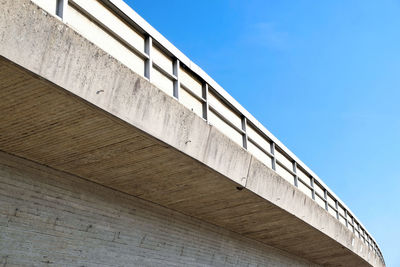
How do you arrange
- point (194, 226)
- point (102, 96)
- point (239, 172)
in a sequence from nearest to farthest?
point (102, 96) < point (239, 172) < point (194, 226)

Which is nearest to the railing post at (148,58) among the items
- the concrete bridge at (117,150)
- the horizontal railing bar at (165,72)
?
the concrete bridge at (117,150)

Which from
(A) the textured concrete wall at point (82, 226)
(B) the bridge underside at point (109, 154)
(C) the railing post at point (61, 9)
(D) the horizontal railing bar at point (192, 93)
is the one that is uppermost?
(D) the horizontal railing bar at point (192, 93)

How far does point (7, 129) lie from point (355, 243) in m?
14.9

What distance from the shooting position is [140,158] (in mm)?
8656

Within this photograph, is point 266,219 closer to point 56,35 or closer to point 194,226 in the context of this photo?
point 194,226

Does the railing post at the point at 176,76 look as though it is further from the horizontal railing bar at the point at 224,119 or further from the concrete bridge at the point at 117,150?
the horizontal railing bar at the point at 224,119

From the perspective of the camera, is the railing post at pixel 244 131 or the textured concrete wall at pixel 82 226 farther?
the railing post at pixel 244 131

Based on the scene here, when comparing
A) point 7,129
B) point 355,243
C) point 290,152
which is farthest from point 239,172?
point 355,243

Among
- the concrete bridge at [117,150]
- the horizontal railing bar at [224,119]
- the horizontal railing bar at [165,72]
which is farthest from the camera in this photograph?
the horizontal railing bar at [224,119]

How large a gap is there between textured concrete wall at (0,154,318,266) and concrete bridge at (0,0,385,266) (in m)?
0.02

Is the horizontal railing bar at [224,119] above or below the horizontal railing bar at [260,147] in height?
above

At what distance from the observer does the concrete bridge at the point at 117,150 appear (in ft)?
21.6

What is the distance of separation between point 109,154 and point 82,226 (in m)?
1.79

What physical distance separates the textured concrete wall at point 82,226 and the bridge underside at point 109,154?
0.24 metres
